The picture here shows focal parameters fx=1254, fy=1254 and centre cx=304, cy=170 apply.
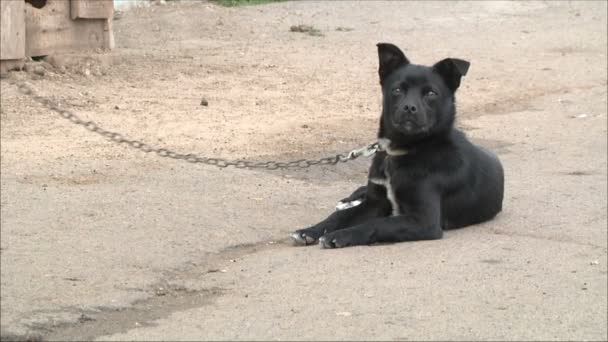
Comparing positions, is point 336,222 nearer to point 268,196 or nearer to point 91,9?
point 268,196

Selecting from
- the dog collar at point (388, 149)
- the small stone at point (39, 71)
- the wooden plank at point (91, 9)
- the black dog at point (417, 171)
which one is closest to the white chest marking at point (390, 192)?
the black dog at point (417, 171)

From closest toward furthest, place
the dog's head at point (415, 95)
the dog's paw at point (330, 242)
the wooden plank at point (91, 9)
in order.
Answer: the dog's paw at point (330, 242)
the dog's head at point (415, 95)
the wooden plank at point (91, 9)

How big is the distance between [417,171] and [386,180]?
196 millimetres

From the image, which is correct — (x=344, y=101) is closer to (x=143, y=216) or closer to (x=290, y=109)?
(x=290, y=109)

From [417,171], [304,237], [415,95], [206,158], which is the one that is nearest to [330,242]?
[304,237]

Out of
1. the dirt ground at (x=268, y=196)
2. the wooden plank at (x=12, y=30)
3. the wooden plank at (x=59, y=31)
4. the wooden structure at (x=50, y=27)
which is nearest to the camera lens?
the dirt ground at (x=268, y=196)

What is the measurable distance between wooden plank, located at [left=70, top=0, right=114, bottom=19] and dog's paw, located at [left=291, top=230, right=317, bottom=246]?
5745 mm

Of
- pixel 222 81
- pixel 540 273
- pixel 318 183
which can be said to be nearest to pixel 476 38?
pixel 222 81

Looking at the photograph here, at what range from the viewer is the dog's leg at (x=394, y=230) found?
6.93 metres

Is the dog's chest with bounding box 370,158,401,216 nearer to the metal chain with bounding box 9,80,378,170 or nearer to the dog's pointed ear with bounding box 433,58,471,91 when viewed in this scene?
the metal chain with bounding box 9,80,378,170

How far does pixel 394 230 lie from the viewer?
6992mm

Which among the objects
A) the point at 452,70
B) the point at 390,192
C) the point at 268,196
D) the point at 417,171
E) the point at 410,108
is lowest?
the point at 268,196

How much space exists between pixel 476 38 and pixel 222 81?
15.5 feet

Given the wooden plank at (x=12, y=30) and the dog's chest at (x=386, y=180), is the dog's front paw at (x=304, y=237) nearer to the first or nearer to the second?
the dog's chest at (x=386, y=180)
